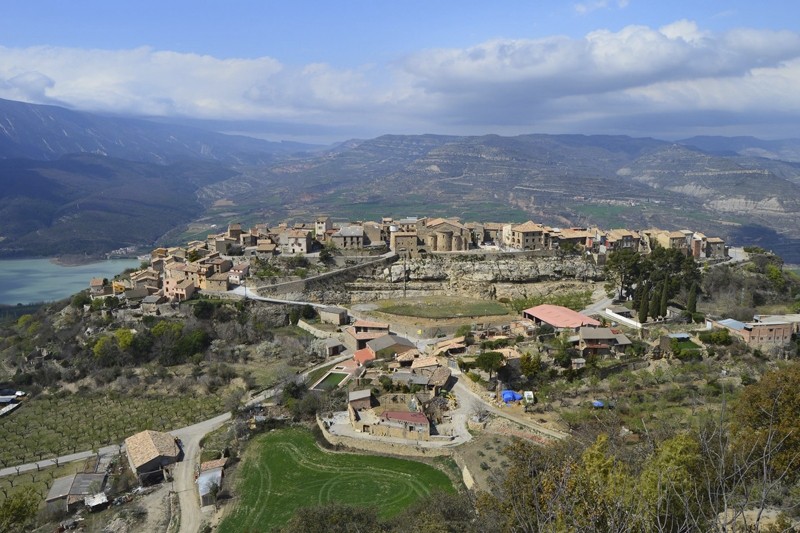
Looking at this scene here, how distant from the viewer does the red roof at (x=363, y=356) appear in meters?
31.3

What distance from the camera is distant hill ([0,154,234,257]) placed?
12212 centimetres

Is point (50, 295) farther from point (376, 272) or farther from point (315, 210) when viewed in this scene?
point (315, 210)

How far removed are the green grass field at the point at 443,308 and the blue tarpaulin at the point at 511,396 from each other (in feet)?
40.0

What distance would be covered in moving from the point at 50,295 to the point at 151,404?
56.7 m

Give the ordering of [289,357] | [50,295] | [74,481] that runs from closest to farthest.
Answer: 1. [74,481]
2. [289,357]
3. [50,295]

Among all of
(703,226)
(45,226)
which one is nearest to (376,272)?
(703,226)

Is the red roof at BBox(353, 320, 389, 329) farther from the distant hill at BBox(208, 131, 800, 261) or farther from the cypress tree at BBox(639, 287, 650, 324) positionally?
the distant hill at BBox(208, 131, 800, 261)

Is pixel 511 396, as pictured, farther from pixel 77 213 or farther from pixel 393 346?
pixel 77 213

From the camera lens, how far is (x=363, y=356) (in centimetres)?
3181

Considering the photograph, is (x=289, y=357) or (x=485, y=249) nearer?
(x=289, y=357)

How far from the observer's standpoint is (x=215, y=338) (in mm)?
38125

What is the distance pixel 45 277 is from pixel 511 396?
9211 centimetres

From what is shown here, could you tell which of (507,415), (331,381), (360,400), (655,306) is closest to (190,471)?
(360,400)

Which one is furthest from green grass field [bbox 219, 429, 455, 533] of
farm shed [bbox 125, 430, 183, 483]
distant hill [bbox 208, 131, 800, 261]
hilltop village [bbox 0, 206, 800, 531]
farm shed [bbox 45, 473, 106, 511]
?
distant hill [bbox 208, 131, 800, 261]
